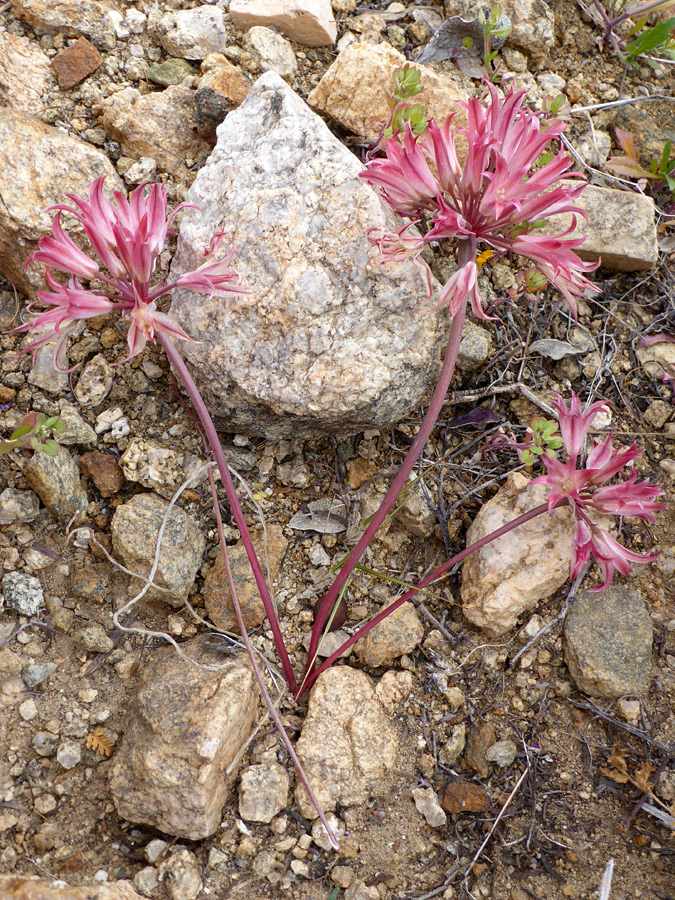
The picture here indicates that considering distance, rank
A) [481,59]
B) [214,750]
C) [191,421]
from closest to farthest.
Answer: [214,750], [191,421], [481,59]

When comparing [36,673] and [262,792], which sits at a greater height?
[36,673]

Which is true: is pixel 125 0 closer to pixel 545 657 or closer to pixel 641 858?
pixel 545 657

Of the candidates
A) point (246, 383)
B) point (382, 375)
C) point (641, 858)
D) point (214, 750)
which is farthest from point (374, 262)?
point (641, 858)

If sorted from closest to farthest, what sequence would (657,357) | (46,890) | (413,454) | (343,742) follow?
(46,890) < (413,454) < (343,742) < (657,357)

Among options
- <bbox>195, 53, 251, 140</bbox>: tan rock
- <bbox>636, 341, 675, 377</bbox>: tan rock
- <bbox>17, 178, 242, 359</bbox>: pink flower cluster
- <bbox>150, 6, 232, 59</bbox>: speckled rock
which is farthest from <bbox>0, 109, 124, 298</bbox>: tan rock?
<bbox>636, 341, 675, 377</bbox>: tan rock

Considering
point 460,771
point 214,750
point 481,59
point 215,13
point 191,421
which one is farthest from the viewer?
point 481,59

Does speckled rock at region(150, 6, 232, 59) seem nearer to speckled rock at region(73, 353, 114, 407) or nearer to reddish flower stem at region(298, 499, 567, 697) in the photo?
speckled rock at region(73, 353, 114, 407)

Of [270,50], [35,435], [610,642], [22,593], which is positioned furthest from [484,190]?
[22,593]

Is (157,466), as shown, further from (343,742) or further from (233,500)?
(343,742)
